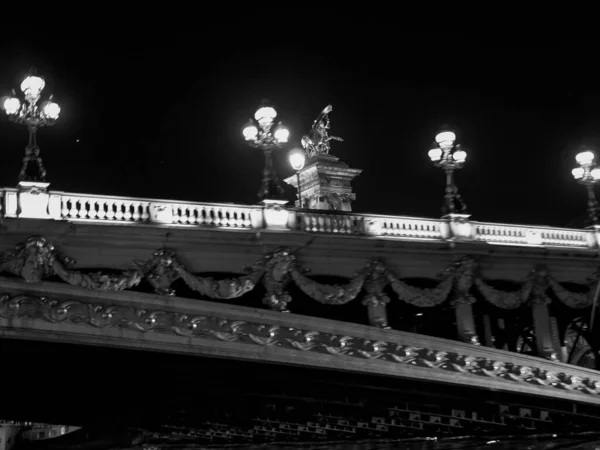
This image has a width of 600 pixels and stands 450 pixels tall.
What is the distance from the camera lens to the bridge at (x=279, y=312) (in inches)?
765

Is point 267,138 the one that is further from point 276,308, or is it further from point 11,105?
point 11,105

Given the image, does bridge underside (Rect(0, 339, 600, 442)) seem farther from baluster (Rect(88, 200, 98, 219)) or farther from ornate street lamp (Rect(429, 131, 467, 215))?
ornate street lamp (Rect(429, 131, 467, 215))

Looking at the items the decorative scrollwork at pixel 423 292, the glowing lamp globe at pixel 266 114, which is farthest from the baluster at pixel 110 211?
the decorative scrollwork at pixel 423 292

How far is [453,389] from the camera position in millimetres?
23297

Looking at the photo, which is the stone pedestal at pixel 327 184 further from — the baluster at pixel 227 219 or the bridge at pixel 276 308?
the baluster at pixel 227 219

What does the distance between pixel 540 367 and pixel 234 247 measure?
7.92 metres

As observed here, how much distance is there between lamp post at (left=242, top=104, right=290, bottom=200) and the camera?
21594 millimetres

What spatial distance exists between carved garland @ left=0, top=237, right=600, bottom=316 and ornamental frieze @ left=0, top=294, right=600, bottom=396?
1.52ft

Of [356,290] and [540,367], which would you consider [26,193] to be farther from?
[540,367]

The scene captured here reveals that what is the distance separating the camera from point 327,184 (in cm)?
4112

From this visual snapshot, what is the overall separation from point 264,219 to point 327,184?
65.9 feet

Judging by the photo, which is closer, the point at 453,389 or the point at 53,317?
the point at 53,317

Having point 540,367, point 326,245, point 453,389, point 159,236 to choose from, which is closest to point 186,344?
point 159,236

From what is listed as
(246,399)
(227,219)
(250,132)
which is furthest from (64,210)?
(246,399)
